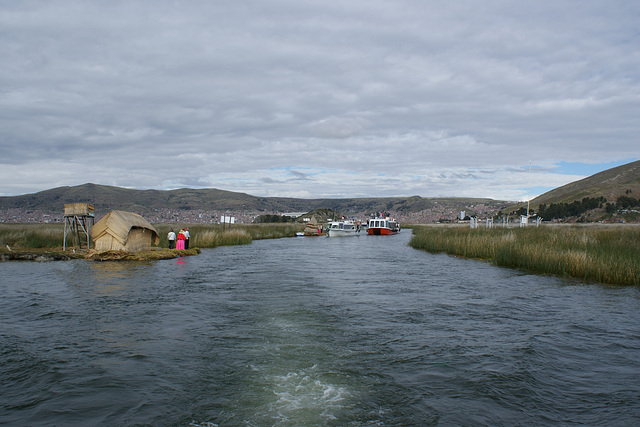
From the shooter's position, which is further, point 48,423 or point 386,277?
point 386,277

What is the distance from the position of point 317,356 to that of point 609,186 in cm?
13188

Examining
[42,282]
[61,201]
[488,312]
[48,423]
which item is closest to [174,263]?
[42,282]

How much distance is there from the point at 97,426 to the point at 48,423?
2.28 feet

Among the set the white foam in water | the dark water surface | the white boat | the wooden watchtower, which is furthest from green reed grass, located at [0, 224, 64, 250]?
the white boat

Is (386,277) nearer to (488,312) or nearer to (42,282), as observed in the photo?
(488,312)

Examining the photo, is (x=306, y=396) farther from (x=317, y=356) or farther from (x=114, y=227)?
(x=114, y=227)

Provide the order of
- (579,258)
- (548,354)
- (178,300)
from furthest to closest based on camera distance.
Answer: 1. (579,258)
2. (178,300)
3. (548,354)

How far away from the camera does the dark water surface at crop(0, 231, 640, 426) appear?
20.5 ft

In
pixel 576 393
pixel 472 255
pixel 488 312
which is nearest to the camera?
pixel 576 393

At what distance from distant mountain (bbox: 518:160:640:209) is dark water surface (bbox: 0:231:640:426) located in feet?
341

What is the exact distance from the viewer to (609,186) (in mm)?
115812

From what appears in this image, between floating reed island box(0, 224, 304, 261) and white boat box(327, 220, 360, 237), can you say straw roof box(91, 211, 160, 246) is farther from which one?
white boat box(327, 220, 360, 237)

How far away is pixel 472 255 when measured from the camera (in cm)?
3075

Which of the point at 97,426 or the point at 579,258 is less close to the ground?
the point at 579,258
